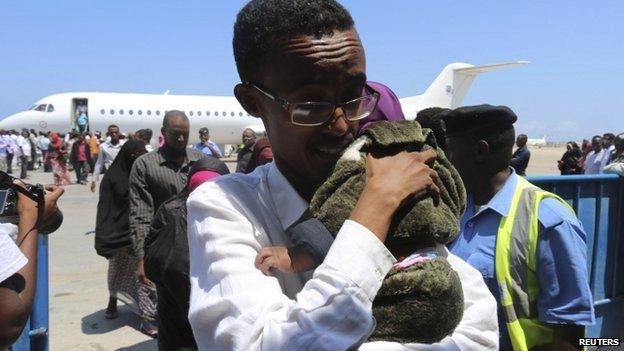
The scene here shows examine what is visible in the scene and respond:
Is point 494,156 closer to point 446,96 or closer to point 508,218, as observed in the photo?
point 508,218

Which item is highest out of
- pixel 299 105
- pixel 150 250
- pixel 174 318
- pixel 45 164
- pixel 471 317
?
pixel 299 105

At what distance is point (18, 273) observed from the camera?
199 cm

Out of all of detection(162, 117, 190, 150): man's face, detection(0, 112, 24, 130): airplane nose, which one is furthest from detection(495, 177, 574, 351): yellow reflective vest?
detection(0, 112, 24, 130): airplane nose

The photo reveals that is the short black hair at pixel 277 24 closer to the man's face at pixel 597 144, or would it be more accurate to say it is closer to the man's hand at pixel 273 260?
the man's hand at pixel 273 260

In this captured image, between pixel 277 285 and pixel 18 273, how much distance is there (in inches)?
56.5

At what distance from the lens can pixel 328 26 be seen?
1189 mm

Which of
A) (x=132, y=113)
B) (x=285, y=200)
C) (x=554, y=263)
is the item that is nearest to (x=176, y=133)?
(x=554, y=263)

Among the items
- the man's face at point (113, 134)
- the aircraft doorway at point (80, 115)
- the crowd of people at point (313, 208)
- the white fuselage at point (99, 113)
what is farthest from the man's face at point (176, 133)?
the aircraft doorway at point (80, 115)

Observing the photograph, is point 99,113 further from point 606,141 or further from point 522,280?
A: point 522,280

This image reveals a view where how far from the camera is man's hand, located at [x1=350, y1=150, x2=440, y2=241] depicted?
1021 mm

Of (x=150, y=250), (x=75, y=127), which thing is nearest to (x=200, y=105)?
(x=75, y=127)

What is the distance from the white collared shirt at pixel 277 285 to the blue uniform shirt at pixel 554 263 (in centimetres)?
104

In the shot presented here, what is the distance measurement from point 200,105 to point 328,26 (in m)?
27.5

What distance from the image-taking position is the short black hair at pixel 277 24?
1174mm
